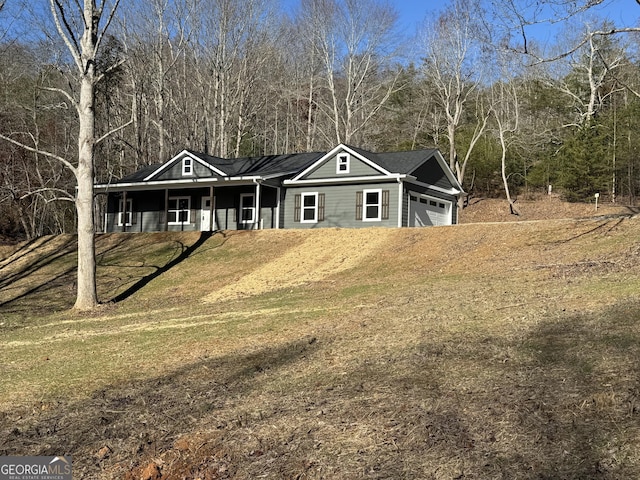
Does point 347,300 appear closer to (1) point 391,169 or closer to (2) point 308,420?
(2) point 308,420

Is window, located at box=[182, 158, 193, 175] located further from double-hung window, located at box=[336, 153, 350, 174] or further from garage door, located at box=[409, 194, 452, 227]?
garage door, located at box=[409, 194, 452, 227]

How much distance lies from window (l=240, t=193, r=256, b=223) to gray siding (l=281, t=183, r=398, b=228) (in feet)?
6.20

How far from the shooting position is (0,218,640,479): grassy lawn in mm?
4250

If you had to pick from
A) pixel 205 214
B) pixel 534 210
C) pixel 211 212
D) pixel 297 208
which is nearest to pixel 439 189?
pixel 297 208

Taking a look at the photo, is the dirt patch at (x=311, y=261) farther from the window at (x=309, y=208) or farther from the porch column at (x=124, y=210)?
the porch column at (x=124, y=210)

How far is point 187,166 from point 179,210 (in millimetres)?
2266

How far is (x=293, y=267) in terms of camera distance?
18.5m

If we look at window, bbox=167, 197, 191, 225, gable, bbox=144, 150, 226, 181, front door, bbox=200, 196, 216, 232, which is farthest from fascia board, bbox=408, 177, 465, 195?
window, bbox=167, 197, 191, 225

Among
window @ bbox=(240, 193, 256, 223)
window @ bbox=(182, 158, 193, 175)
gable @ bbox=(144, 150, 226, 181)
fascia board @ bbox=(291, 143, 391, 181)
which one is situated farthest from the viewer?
window @ bbox=(182, 158, 193, 175)

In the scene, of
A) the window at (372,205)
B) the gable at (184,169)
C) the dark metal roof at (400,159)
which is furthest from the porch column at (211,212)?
the window at (372,205)

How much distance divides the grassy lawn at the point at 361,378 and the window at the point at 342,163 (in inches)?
450

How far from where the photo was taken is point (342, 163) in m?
25.8

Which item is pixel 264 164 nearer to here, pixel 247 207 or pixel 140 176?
pixel 247 207

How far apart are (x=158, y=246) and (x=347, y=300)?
1467 centimetres
